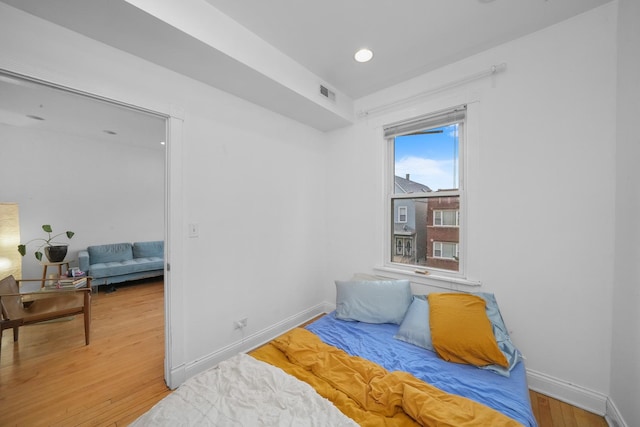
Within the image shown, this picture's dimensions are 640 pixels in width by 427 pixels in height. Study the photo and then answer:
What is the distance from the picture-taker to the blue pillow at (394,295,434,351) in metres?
1.77

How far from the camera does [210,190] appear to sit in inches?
81.8

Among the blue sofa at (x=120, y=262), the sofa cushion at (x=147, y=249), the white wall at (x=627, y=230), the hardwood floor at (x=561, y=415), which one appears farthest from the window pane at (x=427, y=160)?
the sofa cushion at (x=147, y=249)

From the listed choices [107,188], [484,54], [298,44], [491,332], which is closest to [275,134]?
[298,44]

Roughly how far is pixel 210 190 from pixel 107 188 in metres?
4.20

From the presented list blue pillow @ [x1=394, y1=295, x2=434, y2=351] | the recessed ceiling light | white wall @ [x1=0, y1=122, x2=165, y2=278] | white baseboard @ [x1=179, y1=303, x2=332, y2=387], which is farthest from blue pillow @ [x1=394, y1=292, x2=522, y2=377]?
white wall @ [x1=0, y1=122, x2=165, y2=278]

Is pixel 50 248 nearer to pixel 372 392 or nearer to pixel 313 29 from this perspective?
pixel 313 29

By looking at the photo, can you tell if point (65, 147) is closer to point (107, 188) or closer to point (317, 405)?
point (107, 188)

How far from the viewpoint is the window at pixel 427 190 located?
7.54ft

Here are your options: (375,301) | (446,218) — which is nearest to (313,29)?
(446,218)

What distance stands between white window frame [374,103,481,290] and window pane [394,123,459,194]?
0.07 metres

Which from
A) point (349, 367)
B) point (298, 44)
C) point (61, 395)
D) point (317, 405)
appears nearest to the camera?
point (317, 405)

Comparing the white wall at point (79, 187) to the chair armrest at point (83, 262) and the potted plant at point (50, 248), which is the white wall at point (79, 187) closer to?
the potted plant at point (50, 248)

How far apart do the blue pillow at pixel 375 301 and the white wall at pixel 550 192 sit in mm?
673

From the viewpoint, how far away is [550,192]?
5.76 feet
